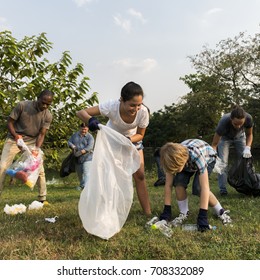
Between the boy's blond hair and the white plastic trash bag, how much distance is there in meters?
0.31

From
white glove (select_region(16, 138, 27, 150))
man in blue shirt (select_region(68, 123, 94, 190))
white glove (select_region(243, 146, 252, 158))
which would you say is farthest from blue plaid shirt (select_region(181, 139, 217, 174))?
man in blue shirt (select_region(68, 123, 94, 190))

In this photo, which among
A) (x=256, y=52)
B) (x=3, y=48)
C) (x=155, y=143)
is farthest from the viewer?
(x=155, y=143)

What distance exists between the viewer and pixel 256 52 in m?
21.3

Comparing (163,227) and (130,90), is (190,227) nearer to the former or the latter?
(163,227)

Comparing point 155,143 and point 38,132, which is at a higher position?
point 38,132

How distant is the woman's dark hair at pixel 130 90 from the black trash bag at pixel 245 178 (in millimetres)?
2249

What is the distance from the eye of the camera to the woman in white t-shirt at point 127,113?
2918mm

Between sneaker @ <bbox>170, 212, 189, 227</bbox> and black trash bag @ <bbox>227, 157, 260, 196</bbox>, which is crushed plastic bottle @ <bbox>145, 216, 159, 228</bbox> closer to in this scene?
sneaker @ <bbox>170, 212, 189, 227</bbox>

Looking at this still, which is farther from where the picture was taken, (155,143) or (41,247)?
(155,143)

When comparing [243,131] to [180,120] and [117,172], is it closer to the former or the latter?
[117,172]

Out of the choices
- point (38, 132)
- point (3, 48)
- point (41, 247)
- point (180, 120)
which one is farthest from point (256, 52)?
point (41, 247)

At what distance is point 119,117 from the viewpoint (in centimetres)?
317

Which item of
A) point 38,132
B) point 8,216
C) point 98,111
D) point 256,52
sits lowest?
point 8,216

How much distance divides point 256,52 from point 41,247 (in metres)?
21.8
